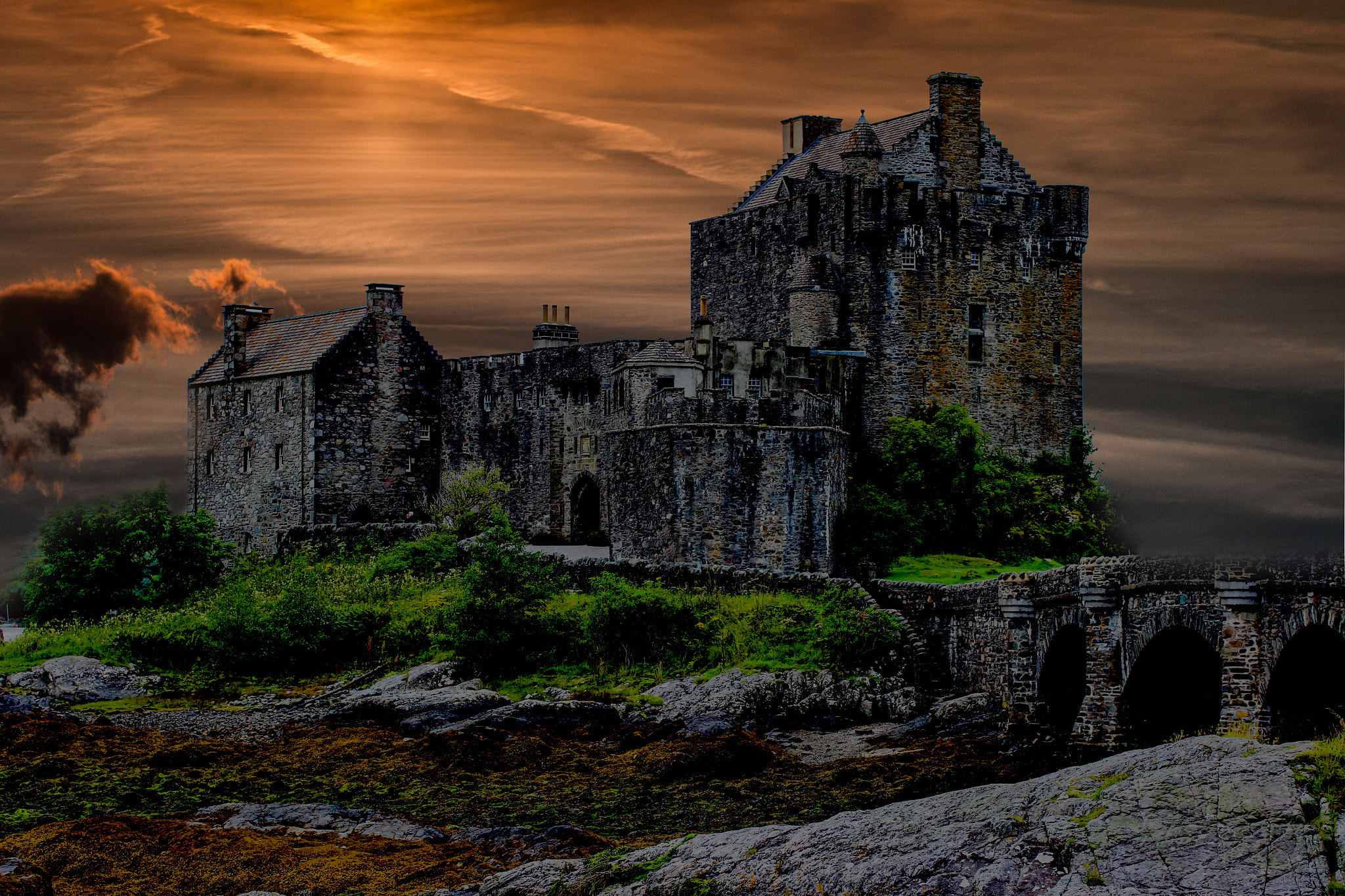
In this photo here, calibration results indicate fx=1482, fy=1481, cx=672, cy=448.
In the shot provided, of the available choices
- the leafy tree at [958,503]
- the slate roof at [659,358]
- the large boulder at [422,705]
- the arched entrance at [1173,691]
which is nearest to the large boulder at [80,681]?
the large boulder at [422,705]

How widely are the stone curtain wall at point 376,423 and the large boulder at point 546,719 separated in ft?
76.1

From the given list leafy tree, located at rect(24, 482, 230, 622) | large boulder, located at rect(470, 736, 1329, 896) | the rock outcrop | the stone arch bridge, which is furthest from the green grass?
leafy tree, located at rect(24, 482, 230, 622)

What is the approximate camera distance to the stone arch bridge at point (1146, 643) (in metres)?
22.7

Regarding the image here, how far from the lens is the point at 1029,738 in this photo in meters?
28.9

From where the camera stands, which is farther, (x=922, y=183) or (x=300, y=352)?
(x=300, y=352)

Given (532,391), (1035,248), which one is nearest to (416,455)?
(532,391)

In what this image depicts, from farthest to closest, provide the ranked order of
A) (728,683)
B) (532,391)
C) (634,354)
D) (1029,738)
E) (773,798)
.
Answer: (532,391), (634,354), (728,683), (1029,738), (773,798)

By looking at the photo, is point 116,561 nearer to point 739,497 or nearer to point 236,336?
point 236,336

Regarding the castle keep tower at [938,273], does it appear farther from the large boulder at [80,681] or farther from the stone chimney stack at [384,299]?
the large boulder at [80,681]

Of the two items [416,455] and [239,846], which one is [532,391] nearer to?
[416,455]

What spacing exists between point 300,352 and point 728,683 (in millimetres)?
28860

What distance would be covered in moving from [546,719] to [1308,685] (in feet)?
51.4

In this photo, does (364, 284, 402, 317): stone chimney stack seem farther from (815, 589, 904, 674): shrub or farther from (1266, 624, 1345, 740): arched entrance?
(1266, 624, 1345, 740): arched entrance

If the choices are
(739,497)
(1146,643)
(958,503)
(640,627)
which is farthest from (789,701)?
(958,503)
